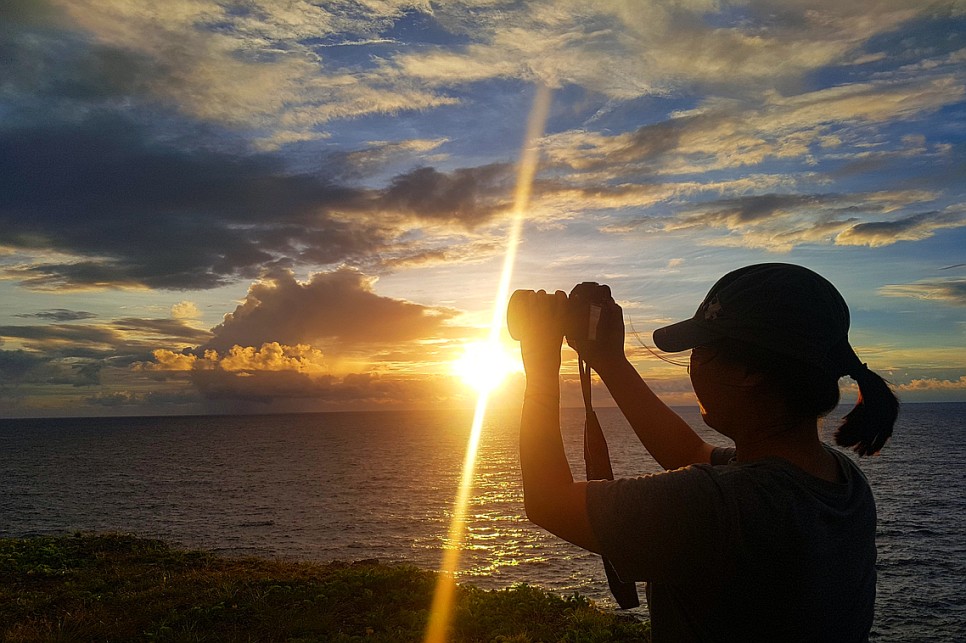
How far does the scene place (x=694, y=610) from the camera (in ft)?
6.59

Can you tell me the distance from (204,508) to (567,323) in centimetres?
6458

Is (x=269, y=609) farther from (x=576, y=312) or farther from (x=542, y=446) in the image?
(x=542, y=446)

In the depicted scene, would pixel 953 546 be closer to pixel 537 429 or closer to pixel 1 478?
pixel 537 429

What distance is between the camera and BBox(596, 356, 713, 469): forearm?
2.82 meters

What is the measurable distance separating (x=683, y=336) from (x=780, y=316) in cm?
29

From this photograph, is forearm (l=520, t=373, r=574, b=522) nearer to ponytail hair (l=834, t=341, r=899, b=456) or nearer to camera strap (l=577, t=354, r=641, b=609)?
camera strap (l=577, t=354, r=641, b=609)

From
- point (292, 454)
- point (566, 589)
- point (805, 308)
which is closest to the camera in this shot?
point (805, 308)

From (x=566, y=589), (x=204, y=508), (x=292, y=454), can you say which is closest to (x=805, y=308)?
(x=566, y=589)

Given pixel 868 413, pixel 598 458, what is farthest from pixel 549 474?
pixel 868 413

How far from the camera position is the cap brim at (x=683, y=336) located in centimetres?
212

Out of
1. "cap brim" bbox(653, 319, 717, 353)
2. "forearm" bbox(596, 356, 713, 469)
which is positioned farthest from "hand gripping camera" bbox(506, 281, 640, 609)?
"cap brim" bbox(653, 319, 717, 353)

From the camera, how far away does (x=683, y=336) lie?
215 centimetres

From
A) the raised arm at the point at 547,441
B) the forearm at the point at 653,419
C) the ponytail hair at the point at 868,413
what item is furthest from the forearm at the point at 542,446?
the ponytail hair at the point at 868,413

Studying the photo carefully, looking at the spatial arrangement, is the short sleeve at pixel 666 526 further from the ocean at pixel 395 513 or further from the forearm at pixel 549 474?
the ocean at pixel 395 513
